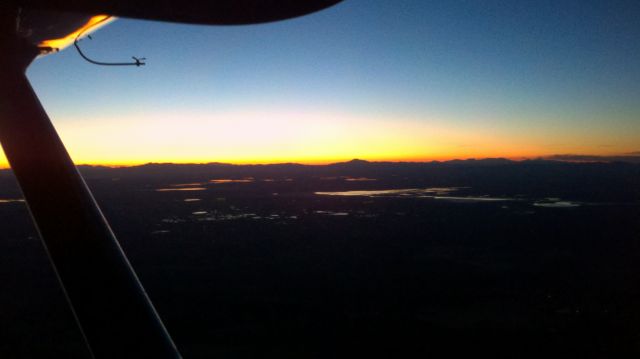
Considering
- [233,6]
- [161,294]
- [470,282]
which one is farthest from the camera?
[470,282]

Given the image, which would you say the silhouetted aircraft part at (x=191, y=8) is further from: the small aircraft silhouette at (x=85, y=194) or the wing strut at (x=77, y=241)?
the wing strut at (x=77, y=241)

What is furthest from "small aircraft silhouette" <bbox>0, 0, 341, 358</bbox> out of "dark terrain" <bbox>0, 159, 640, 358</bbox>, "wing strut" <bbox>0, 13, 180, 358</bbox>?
"dark terrain" <bbox>0, 159, 640, 358</bbox>

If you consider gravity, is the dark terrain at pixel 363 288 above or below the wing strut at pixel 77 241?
below

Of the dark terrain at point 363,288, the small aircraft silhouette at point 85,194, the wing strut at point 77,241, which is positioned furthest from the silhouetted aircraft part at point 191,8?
the dark terrain at point 363,288

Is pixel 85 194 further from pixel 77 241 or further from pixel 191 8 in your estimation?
pixel 191 8

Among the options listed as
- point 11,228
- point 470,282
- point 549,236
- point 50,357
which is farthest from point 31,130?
point 11,228

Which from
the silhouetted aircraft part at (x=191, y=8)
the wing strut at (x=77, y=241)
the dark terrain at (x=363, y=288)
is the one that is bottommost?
the dark terrain at (x=363, y=288)

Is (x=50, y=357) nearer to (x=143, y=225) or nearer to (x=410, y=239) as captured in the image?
(x=410, y=239)

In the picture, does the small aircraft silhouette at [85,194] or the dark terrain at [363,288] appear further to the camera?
the dark terrain at [363,288]
